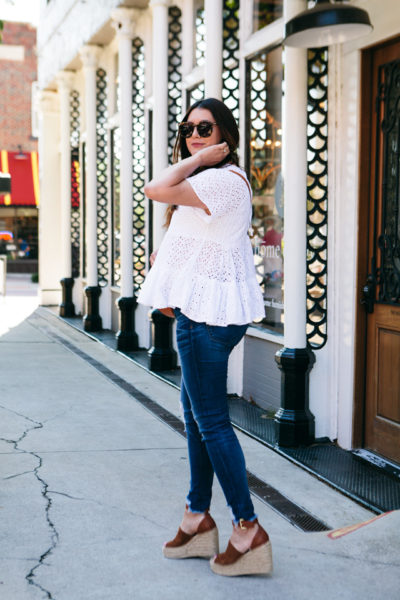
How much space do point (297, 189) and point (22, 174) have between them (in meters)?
26.3

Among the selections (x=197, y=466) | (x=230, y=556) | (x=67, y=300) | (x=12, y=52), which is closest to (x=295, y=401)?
(x=197, y=466)

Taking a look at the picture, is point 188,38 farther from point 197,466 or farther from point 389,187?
point 197,466

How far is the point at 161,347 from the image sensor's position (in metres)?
8.60

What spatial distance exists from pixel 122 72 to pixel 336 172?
18.1ft

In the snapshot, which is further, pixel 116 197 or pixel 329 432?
pixel 116 197

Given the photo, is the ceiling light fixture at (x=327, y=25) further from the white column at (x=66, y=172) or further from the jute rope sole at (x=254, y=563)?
the white column at (x=66, y=172)

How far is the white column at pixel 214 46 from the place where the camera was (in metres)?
6.88

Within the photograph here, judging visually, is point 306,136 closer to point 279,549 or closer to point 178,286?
point 178,286

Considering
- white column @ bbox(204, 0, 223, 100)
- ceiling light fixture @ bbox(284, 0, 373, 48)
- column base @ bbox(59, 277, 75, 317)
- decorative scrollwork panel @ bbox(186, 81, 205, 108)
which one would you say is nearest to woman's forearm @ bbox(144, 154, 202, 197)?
ceiling light fixture @ bbox(284, 0, 373, 48)

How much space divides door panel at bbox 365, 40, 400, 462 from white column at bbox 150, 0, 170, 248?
3.75 meters

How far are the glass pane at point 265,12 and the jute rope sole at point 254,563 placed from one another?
4651 mm

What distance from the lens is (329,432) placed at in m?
5.52

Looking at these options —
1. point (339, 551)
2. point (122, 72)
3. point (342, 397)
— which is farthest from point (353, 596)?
point (122, 72)

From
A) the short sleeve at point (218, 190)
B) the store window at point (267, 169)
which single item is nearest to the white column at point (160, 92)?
the store window at point (267, 169)
